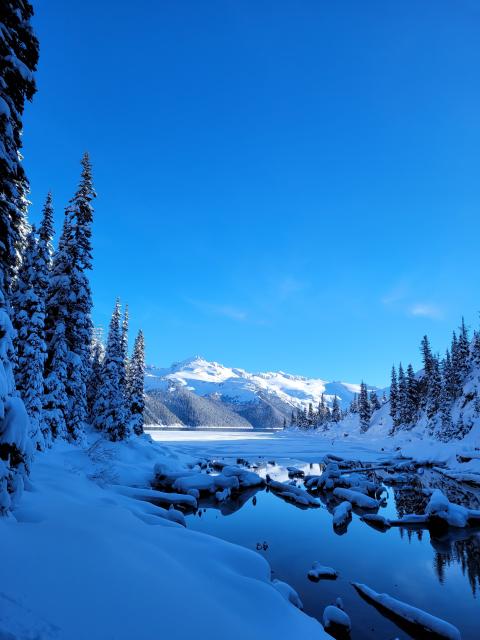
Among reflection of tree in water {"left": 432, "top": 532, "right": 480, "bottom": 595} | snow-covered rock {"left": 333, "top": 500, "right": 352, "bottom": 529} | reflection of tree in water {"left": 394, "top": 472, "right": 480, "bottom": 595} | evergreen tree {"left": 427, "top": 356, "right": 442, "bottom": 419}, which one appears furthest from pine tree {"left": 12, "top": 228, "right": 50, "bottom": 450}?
evergreen tree {"left": 427, "top": 356, "right": 442, "bottom": 419}

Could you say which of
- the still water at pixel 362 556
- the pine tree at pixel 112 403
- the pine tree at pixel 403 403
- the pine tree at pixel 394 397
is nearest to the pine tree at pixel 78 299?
the pine tree at pixel 112 403

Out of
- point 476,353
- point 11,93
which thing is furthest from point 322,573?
point 476,353

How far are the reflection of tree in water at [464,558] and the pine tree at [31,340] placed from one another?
19305 millimetres

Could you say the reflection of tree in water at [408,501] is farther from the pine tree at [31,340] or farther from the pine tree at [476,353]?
the pine tree at [476,353]

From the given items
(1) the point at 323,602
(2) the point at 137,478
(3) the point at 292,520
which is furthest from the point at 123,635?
(2) the point at 137,478

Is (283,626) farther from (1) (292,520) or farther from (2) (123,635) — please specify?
(1) (292,520)

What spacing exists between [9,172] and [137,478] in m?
22.9

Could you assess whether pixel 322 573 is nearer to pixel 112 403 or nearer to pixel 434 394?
pixel 112 403

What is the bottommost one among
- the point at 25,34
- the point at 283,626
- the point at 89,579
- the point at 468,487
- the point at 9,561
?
the point at 468,487

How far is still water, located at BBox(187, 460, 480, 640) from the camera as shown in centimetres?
1045

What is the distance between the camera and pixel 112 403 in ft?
117

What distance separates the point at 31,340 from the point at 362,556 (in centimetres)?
2011

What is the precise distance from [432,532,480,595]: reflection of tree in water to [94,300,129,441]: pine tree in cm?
2726

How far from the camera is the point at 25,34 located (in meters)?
9.20
